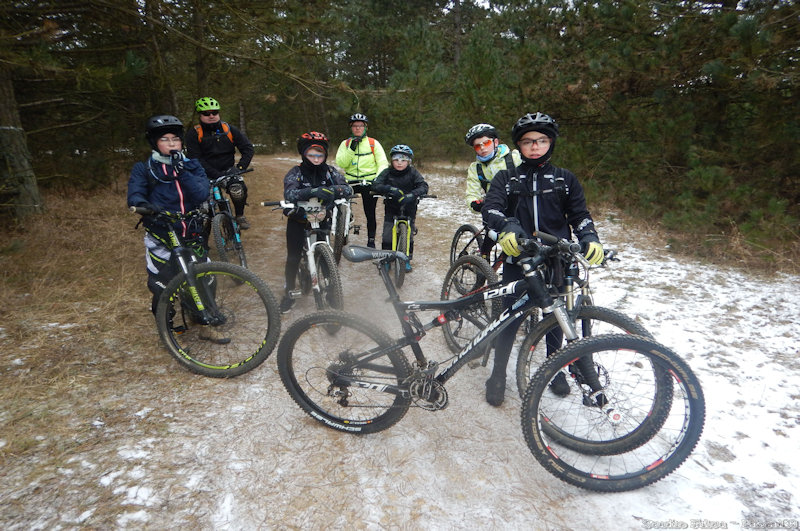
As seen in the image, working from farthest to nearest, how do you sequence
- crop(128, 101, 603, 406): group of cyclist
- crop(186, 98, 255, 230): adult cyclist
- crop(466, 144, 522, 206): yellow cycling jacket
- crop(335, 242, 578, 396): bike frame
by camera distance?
crop(186, 98, 255, 230): adult cyclist, crop(466, 144, 522, 206): yellow cycling jacket, crop(128, 101, 603, 406): group of cyclist, crop(335, 242, 578, 396): bike frame

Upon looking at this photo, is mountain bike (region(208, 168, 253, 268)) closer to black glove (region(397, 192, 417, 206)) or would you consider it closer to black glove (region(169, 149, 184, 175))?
black glove (region(169, 149, 184, 175))

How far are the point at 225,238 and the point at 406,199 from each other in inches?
115

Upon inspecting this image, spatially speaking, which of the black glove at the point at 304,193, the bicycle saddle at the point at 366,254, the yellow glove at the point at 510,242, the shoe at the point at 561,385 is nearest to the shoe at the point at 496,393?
the shoe at the point at 561,385

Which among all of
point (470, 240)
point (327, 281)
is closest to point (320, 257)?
point (327, 281)

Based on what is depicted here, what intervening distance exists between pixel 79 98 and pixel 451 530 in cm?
1049

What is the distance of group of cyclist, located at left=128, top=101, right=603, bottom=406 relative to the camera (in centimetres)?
308

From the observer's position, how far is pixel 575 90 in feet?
27.6

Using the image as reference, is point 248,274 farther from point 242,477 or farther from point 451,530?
point 451,530

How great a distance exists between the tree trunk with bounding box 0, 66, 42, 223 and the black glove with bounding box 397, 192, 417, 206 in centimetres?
590

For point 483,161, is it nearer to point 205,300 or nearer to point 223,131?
point 205,300

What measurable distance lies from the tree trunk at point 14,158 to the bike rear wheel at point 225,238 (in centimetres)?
319

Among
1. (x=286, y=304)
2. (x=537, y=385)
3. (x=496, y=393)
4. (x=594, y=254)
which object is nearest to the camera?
(x=537, y=385)

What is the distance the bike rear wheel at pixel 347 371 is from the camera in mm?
2934

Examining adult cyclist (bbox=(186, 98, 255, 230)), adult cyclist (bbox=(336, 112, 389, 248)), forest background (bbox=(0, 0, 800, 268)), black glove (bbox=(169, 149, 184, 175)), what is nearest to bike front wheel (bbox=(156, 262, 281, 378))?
black glove (bbox=(169, 149, 184, 175))
